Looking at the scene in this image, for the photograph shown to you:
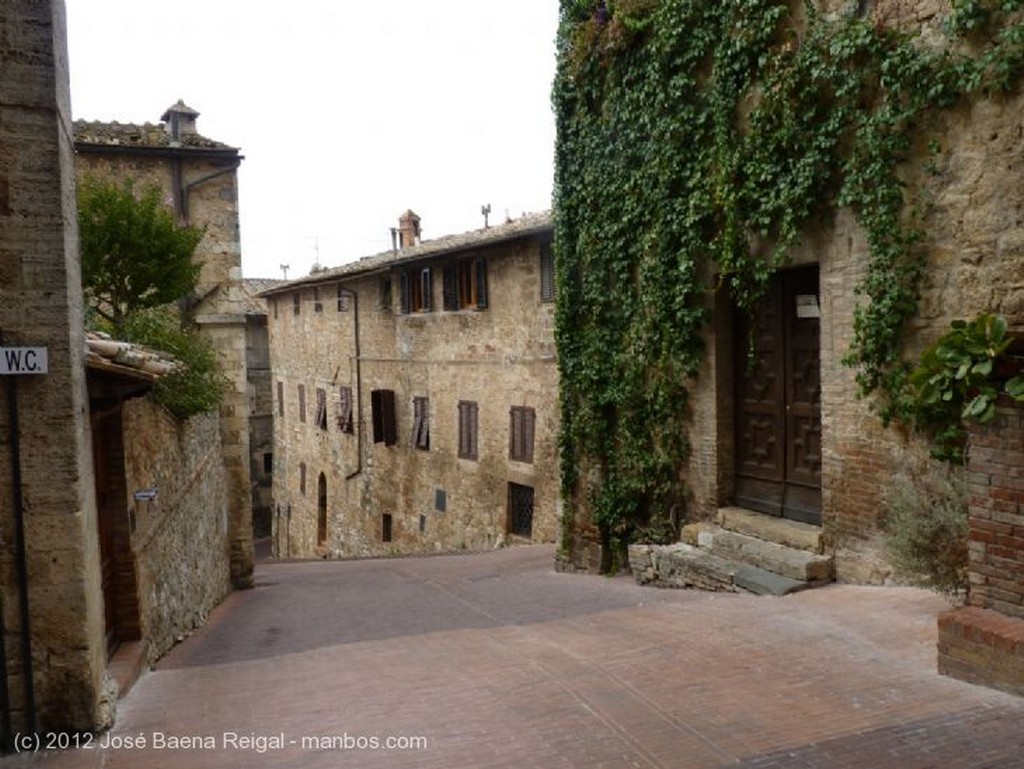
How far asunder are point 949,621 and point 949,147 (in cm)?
368

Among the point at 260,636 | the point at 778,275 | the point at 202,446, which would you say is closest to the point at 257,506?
the point at 202,446

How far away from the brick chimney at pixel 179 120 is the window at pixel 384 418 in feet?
27.5

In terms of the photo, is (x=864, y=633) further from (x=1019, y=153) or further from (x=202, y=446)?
(x=202, y=446)

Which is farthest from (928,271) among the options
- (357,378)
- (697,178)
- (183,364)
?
(357,378)

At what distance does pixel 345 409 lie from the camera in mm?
24062

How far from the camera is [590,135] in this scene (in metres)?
10.4

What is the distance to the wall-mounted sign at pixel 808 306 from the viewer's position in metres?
7.95

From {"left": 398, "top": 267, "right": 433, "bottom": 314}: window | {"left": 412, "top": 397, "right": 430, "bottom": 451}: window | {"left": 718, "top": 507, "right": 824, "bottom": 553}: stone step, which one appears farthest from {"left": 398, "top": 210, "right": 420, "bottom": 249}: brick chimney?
{"left": 718, "top": 507, "right": 824, "bottom": 553}: stone step

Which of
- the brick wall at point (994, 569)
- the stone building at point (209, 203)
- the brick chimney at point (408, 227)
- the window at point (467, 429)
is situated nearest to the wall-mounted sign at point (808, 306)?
the brick wall at point (994, 569)

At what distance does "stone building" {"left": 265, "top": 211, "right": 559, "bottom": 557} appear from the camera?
1580 cm

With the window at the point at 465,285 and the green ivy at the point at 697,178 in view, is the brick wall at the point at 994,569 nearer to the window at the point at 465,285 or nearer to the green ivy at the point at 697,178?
the green ivy at the point at 697,178

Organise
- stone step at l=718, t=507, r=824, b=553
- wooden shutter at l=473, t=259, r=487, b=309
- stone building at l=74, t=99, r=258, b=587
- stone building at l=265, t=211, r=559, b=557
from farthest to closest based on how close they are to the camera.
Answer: wooden shutter at l=473, t=259, r=487, b=309, stone building at l=265, t=211, r=559, b=557, stone building at l=74, t=99, r=258, b=587, stone step at l=718, t=507, r=824, b=553

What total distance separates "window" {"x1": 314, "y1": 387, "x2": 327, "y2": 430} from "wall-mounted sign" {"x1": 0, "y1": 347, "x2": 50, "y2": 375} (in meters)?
21.7

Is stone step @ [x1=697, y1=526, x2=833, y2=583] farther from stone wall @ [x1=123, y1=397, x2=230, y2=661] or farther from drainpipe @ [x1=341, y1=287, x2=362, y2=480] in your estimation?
drainpipe @ [x1=341, y1=287, x2=362, y2=480]
